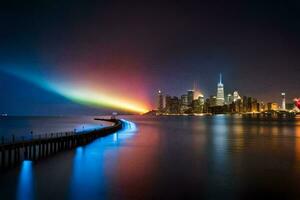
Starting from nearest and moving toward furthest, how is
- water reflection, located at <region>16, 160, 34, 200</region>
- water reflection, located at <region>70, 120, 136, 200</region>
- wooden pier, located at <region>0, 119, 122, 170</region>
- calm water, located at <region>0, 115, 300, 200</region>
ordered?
water reflection, located at <region>16, 160, 34, 200</region> < calm water, located at <region>0, 115, 300, 200</region> < water reflection, located at <region>70, 120, 136, 200</region> < wooden pier, located at <region>0, 119, 122, 170</region>

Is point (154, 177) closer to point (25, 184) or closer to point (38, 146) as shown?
point (25, 184)

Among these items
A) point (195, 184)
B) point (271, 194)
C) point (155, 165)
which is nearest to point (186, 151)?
point (155, 165)

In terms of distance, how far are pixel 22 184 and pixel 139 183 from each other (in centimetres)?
784

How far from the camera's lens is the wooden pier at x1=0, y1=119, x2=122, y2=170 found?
1258 inches

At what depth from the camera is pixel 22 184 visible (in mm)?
24016

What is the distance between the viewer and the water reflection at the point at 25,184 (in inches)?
842

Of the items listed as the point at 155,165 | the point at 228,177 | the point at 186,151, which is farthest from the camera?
the point at 186,151

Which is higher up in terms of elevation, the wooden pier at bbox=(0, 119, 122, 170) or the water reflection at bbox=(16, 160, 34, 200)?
the wooden pier at bbox=(0, 119, 122, 170)

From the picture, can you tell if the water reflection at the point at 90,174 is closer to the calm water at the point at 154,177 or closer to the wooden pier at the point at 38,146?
the calm water at the point at 154,177

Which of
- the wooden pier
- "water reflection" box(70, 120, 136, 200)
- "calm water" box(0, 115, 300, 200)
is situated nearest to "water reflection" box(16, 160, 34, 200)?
"calm water" box(0, 115, 300, 200)

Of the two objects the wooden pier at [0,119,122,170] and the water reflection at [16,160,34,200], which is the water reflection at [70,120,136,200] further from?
the wooden pier at [0,119,122,170]

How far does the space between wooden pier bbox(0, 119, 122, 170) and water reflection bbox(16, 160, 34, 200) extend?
2.15 meters

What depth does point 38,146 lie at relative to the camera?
46.5 meters

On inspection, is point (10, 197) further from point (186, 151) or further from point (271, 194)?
point (186, 151)
